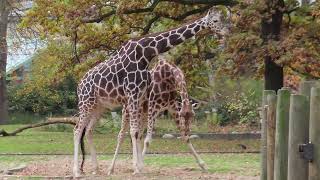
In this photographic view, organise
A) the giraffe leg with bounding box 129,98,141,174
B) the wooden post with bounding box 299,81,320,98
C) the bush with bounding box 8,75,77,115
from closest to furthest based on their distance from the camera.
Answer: the wooden post with bounding box 299,81,320,98
the giraffe leg with bounding box 129,98,141,174
the bush with bounding box 8,75,77,115

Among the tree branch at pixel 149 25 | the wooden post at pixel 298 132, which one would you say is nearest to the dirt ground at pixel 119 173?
the wooden post at pixel 298 132

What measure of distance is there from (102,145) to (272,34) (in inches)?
234

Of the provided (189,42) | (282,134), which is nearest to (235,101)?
(189,42)

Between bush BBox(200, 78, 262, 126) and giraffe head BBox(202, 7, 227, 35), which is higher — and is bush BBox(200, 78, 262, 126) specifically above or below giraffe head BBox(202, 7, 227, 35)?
below

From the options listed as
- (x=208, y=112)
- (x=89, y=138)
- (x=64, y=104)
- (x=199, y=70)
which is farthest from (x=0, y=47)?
(x=89, y=138)

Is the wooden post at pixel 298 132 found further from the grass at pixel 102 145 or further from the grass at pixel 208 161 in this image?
the grass at pixel 102 145

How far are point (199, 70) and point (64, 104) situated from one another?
1379cm

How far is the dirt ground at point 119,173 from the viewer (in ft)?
41.1

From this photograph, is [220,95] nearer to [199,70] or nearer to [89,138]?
[199,70]

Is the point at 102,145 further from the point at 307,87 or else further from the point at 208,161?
the point at 307,87

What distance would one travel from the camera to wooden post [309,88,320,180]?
6945mm

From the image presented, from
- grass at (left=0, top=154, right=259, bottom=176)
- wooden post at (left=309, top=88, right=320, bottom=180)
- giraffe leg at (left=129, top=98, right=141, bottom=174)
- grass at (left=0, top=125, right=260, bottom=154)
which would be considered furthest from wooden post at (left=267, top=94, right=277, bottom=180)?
grass at (left=0, top=125, right=260, bottom=154)

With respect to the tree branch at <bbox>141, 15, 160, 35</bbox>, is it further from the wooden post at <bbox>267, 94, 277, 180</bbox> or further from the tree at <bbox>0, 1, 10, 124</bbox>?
the wooden post at <bbox>267, 94, 277, 180</bbox>

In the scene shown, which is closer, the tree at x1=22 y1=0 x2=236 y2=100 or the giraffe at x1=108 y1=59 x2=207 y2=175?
the giraffe at x1=108 y1=59 x2=207 y2=175
